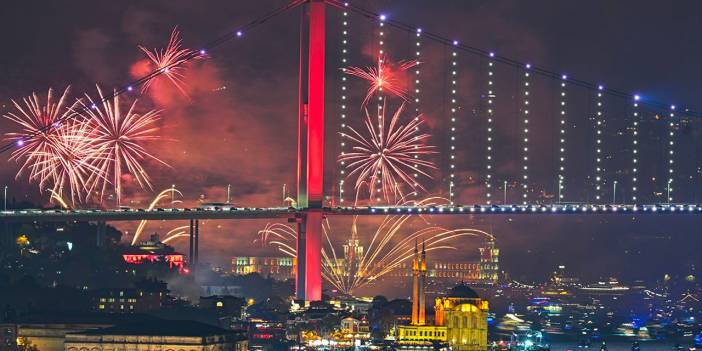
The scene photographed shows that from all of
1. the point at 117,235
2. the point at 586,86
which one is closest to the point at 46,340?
the point at 586,86

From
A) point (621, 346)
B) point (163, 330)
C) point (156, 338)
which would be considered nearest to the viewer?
point (156, 338)

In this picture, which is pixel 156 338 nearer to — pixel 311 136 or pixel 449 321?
pixel 311 136

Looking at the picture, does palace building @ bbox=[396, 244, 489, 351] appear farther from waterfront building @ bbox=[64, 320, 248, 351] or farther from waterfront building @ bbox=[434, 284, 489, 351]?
waterfront building @ bbox=[64, 320, 248, 351]

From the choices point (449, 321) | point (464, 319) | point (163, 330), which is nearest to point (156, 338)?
point (163, 330)

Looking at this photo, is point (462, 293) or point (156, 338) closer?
point (156, 338)

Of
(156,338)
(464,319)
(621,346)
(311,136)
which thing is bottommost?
(621,346)

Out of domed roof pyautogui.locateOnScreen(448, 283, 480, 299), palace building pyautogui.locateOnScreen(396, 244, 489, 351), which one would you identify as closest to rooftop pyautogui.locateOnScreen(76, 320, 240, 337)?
palace building pyautogui.locateOnScreen(396, 244, 489, 351)

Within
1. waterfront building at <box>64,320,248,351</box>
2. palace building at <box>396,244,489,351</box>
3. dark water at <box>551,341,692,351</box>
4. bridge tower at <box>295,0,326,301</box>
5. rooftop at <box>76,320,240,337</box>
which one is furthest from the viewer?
dark water at <box>551,341,692,351</box>

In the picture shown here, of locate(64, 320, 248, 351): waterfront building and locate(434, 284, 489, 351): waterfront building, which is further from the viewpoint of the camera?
locate(434, 284, 489, 351): waterfront building
